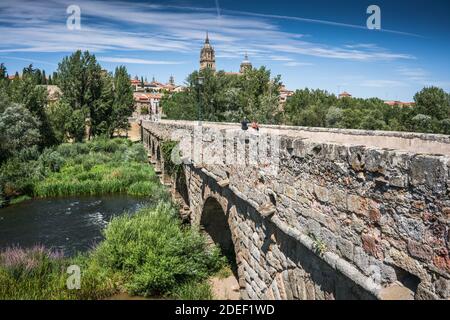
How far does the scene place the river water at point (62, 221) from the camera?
51.0ft

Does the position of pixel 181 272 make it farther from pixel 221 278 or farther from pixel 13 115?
pixel 13 115

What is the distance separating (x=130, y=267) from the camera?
10.8 metres

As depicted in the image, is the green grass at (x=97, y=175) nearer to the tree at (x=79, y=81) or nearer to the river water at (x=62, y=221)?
the river water at (x=62, y=221)

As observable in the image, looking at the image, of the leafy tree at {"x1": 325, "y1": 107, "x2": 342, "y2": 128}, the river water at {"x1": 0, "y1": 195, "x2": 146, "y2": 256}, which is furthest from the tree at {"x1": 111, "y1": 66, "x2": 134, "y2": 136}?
the leafy tree at {"x1": 325, "y1": 107, "x2": 342, "y2": 128}

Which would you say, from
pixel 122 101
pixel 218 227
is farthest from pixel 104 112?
pixel 218 227

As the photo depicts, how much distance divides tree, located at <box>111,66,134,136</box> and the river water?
25.1 m

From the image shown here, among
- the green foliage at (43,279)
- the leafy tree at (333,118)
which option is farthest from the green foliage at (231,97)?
the green foliage at (43,279)

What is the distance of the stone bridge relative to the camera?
2.71 meters

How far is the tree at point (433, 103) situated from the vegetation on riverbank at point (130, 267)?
2581 centimetres

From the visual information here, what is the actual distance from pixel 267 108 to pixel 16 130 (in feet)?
68.0

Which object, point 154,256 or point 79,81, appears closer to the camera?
point 154,256

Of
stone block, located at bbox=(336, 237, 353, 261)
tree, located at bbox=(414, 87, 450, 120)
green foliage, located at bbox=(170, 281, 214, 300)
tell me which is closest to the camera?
stone block, located at bbox=(336, 237, 353, 261)

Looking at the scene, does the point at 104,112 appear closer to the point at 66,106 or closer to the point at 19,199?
the point at 66,106

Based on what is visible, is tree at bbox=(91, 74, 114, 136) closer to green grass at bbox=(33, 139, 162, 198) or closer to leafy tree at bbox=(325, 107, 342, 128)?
green grass at bbox=(33, 139, 162, 198)
